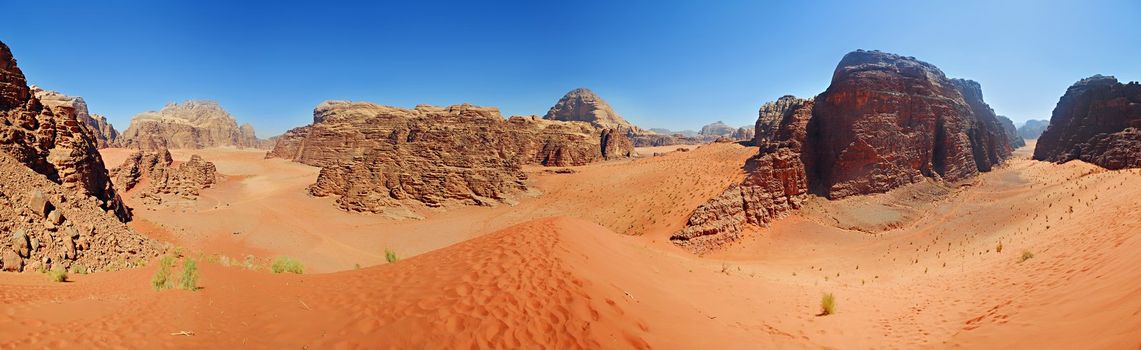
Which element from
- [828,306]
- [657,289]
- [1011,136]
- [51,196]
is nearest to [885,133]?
[828,306]

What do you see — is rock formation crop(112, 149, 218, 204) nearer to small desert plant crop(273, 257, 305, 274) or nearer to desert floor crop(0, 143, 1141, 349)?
desert floor crop(0, 143, 1141, 349)

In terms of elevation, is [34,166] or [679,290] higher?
[34,166]

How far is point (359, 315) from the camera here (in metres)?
6.10

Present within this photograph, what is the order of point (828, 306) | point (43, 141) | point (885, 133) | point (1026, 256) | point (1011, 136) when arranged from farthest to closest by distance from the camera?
1. point (1011, 136)
2. point (885, 133)
3. point (43, 141)
4. point (1026, 256)
5. point (828, 306)

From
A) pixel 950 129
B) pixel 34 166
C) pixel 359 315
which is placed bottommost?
pixel 359 315

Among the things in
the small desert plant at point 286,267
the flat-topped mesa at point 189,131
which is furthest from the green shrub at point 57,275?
the flat-topped mesa at point 189,131

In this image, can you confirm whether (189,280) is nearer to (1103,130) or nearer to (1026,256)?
(1026,256)

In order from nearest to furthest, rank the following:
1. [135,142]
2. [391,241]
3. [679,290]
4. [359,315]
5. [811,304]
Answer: [359,315]
[679,290]
[811,304]
[391,241]
[135,142]

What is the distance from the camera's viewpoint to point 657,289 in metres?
8.42

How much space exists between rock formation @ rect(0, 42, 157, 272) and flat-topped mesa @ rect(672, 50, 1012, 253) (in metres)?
20.2

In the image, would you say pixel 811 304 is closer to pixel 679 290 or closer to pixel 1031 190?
pixel 679 290

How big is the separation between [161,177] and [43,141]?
53.3 feet

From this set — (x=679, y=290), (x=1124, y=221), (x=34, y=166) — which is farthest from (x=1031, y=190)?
(x=34, y=166)

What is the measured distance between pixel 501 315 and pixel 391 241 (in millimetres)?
16512
